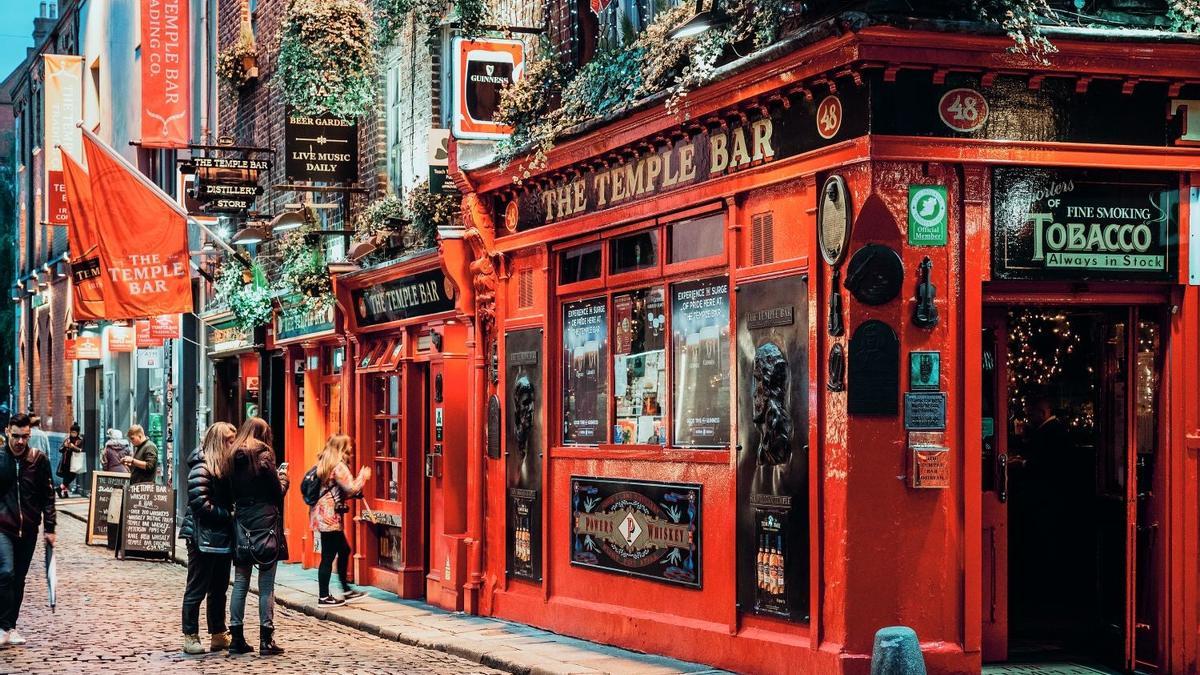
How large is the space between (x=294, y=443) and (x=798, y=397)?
45.3 feet

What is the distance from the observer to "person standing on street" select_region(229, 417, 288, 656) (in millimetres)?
13023

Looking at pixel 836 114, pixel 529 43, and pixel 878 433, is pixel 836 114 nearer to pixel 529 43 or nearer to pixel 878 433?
pixel 878 433

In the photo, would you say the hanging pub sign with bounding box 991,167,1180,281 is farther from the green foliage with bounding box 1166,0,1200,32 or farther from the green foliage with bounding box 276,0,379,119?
the green foliage with bounding box 276,0,379,119

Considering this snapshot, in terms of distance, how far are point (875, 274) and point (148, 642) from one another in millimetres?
7260

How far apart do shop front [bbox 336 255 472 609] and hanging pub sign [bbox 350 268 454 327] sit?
0.5 inches

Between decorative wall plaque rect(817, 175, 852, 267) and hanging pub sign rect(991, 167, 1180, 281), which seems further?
hanging pub sign rect(991, 167, 1180, 281)

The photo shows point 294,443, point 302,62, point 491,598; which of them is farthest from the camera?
point 294,443

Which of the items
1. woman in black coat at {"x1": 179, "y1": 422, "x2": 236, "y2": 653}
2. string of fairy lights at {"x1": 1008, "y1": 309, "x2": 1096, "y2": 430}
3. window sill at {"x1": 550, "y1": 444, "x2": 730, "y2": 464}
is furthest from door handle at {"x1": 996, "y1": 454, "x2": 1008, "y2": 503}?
woman in black coat at {"x1": 179, "y1": 422, "x2": 236, "y2": 653}

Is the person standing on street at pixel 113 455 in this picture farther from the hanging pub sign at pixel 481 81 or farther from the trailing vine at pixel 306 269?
the hanging pub sign at pixel 481 81

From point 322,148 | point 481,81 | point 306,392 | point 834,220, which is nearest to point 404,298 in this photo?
point 322,148

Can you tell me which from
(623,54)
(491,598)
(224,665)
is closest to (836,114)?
(623,54)

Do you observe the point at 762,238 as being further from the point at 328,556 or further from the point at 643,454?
the point at 328,556

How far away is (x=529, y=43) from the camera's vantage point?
16500mm

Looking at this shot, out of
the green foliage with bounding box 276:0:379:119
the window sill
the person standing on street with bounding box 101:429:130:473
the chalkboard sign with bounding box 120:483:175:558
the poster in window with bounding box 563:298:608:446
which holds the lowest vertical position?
the chalkboard sign with bounding box 120:483:175:558
